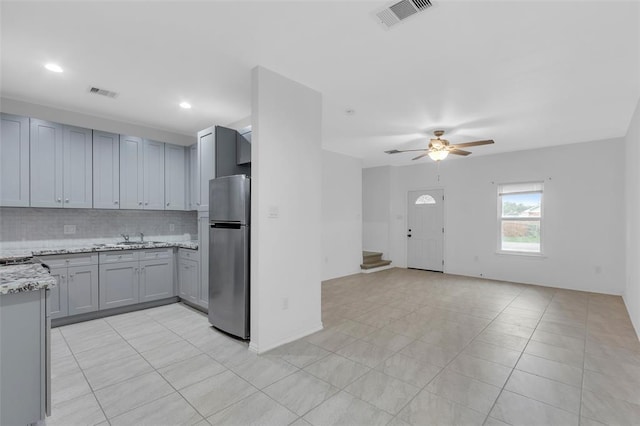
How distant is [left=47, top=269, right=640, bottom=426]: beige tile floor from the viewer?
2027 mm

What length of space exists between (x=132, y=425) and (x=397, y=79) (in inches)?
142

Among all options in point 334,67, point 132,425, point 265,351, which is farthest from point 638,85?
point 132,425

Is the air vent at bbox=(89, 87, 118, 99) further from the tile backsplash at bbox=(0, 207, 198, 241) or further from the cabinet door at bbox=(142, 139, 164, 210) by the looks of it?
the tile backsplash at bbox=(0, 207, 198, 241)

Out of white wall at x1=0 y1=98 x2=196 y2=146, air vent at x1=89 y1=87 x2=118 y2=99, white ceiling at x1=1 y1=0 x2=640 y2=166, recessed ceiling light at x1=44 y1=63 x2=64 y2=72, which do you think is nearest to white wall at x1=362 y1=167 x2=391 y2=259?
white ceiling at x1=1 y1=0 x2=640 y2=166

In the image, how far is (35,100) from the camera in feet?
12.2

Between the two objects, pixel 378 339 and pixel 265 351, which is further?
pixel 378 339

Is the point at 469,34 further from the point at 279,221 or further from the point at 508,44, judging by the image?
the point at 279,221

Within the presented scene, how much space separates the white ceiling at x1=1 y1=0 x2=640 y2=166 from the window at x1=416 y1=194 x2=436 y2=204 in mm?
3108

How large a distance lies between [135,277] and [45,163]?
178 centimetres

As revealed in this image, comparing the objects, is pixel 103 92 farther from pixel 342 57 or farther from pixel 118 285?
pixel 342 57

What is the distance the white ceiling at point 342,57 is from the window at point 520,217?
1893 millimetres

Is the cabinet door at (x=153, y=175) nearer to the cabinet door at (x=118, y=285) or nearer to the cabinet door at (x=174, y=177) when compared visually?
the cabinet door at (x=174, y=177)

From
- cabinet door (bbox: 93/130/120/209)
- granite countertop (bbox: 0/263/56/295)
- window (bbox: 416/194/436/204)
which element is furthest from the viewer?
window (bbox: 416/194/436/204)

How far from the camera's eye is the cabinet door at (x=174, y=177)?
4.81m
